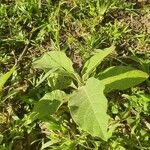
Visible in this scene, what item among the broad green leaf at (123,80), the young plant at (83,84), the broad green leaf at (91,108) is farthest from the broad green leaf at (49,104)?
the broad green leaf at (123,80)

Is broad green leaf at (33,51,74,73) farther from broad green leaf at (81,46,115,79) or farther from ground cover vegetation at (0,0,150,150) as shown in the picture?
broad green leaf at (81,46,115,79)

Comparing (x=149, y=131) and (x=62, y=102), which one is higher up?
(x=62, y=102)

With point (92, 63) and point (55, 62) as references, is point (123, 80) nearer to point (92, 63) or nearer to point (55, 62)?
point (92, 63)

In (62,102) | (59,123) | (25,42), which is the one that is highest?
(25,42)

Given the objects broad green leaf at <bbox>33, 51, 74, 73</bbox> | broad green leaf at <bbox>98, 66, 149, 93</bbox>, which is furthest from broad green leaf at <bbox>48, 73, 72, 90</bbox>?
broad green leaf at <bbox>98, 66, 149, 93</bbox>

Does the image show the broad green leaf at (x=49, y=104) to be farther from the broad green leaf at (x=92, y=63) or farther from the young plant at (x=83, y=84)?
the broad green leaf at (x=92, y=63)

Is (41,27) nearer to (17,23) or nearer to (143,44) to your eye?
(17,23)

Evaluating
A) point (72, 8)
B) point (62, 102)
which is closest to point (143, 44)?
point (72, 8)
